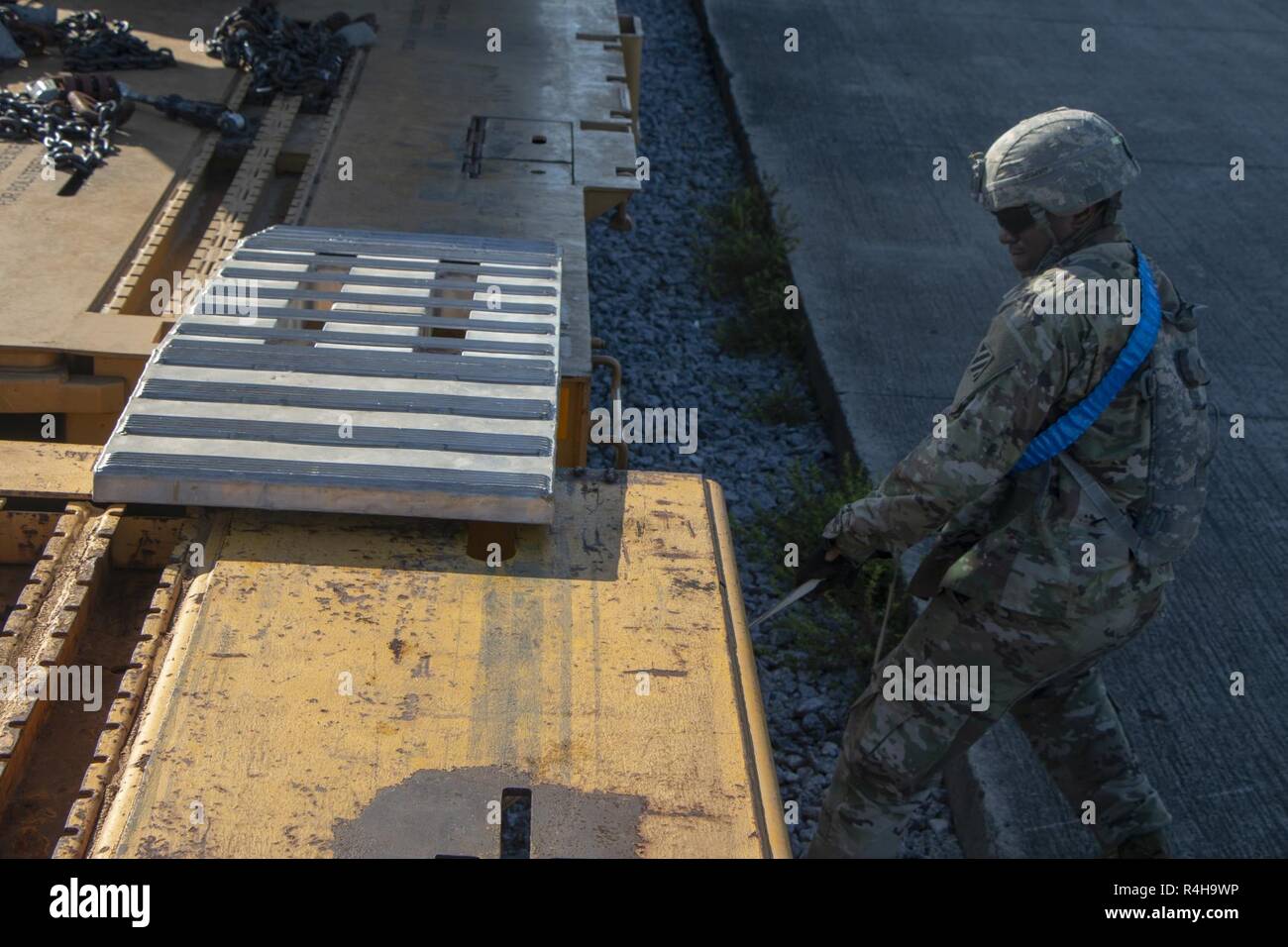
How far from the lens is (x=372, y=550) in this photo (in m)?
2.83

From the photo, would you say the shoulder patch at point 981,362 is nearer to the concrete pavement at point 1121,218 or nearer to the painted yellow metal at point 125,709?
the concrete pavement at point 1121,218

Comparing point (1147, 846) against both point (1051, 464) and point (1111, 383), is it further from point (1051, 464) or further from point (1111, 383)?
point (1111, 383)

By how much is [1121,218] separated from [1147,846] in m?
5.18

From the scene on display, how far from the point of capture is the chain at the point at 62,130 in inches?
201

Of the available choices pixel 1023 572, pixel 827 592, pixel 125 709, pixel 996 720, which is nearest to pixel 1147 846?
pixel 996 720

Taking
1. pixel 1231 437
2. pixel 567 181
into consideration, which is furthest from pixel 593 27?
pixel 1231 437

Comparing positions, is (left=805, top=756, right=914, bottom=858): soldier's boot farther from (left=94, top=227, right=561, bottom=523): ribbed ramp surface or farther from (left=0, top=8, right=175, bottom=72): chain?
(left=0, top=8, right=175, bottom=72): chain

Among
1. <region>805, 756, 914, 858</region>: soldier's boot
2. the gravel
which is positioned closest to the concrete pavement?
the gravel

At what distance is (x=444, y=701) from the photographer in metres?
2.46

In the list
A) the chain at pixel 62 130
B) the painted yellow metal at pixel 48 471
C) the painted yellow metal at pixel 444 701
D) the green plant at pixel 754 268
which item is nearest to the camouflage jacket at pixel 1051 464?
the painted yellow metal at pixel 444 701

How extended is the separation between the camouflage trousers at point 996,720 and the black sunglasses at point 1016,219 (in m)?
0.86

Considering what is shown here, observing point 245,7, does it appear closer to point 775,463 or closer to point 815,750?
point 775,463

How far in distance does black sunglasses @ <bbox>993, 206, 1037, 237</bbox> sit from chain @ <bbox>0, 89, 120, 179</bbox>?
3506 millimetres
